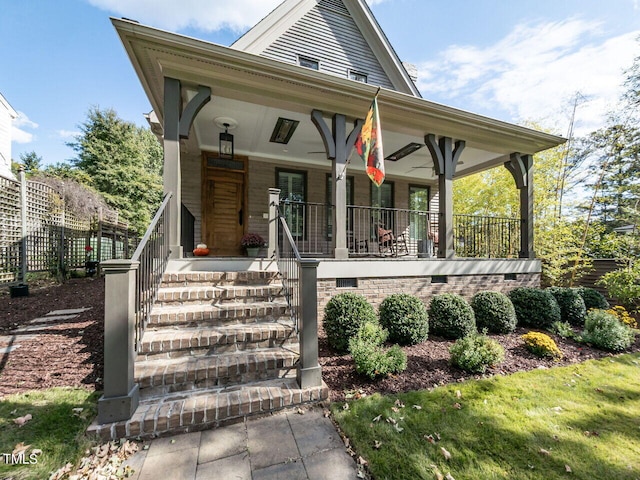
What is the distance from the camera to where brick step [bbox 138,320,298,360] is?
2.67 meters

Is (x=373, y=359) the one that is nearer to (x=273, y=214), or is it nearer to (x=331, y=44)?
(x=273, y=214)

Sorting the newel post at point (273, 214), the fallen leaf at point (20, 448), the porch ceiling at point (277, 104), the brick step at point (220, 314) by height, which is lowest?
the fallen leaf at point (20, 448)

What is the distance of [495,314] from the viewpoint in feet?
15.0

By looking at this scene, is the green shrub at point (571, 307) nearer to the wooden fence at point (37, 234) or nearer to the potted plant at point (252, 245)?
the potted plant at point (252, 245)

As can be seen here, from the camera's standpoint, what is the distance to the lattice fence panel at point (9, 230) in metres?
5.65

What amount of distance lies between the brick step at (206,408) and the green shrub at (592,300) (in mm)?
6682

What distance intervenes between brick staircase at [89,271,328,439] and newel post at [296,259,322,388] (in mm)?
110

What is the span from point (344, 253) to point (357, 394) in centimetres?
241

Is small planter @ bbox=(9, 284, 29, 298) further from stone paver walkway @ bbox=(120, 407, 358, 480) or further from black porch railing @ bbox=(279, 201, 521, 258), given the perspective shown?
stone paver walkway @ bbox=(120, 407, 358, 480)

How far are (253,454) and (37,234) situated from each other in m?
8.37

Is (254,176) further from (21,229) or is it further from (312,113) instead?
(21,229)

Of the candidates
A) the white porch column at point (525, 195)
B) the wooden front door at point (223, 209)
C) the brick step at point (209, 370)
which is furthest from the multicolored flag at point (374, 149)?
the white porch column at point (525, 195)

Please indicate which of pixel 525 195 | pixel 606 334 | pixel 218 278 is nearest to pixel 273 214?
pixel 218 278

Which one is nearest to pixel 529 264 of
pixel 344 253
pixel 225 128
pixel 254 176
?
pixel 344 253
